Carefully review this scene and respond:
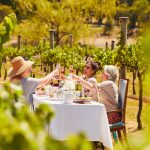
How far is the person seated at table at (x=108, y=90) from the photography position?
579 centimetres

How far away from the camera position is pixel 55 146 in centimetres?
55

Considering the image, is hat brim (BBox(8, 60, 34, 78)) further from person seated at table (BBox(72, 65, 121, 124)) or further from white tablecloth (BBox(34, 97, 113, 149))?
person seated at table (BBox(72, 65, 121, 124))

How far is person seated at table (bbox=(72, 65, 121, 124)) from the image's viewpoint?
5.79 meters

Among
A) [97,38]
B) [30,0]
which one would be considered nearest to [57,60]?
[30,0]

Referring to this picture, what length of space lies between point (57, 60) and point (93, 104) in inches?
362

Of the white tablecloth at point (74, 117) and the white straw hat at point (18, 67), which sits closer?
the white tablecloth at point (74, 117)

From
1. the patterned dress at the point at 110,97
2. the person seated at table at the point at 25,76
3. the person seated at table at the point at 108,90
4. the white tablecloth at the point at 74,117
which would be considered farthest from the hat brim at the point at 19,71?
the patterned dress at the point at 110,97

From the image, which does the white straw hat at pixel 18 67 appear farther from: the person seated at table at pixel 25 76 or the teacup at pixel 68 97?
the teacup at pixel 68 97

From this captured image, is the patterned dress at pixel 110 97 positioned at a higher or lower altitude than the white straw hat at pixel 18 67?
lower

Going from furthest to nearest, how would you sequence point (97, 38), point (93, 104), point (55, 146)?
1. point (97, 38)
2. point (93, 104)
3. point (55, 146)

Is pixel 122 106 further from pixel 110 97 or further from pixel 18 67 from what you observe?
pixel 18 67

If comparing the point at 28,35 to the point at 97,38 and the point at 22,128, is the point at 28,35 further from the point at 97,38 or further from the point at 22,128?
the point at 22,128

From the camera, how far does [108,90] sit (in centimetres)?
582

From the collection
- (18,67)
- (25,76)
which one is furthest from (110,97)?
(18,67)
